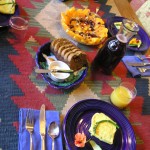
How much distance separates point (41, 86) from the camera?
869mm

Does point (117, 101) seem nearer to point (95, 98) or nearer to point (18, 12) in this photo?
point (95, 98)

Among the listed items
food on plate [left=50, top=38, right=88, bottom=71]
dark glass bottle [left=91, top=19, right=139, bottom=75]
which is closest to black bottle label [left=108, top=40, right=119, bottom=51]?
dark glass bottle [left=91, top=19, right=139, bottom=75]

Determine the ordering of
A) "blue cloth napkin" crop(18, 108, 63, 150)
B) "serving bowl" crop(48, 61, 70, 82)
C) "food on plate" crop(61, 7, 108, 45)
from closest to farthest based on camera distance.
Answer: "blue cloth napkin" crop(18, 108, 63, 150) → "serving bowl" crop(48, 61, 70, 82) → "food on plate" crop(61, 7, 108, 45)

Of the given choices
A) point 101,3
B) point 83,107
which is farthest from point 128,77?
point 101,3

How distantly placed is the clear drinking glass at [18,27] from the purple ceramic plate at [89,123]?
409mm

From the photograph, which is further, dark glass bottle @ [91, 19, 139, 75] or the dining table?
dark glass bottle @ [91, 19, 139, 75]

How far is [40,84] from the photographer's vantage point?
87 cm

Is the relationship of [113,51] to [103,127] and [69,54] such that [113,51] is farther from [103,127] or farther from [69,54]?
[103,127]

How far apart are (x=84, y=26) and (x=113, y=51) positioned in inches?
11.4

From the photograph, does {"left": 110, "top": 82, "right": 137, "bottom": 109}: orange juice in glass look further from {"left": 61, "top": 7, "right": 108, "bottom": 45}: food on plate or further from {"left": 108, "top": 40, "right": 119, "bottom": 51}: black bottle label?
{"left": 61, "top": 7, "right": 108, "bottom": 45}: food on plate

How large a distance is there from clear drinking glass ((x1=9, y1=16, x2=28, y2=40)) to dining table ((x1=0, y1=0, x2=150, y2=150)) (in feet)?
0.08

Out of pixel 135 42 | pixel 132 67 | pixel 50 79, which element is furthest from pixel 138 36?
pixel 50 79

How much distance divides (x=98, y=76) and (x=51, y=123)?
345mm

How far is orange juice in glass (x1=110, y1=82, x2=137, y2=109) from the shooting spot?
0.88 metres
